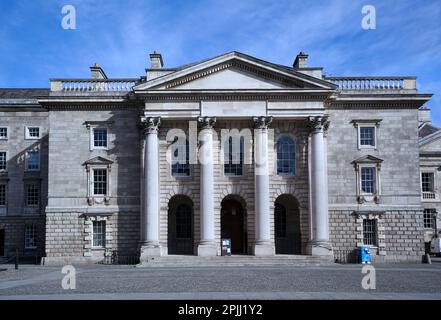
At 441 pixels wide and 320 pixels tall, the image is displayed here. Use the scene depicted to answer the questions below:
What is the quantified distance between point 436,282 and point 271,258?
12.2 meters

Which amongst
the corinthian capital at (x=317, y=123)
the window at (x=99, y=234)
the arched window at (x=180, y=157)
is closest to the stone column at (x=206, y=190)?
the arched window at (x=180, y=157)

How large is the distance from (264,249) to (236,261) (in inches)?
86.2

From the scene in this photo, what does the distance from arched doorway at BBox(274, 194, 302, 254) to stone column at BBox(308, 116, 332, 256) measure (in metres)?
2.18

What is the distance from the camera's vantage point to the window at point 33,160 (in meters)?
42.0

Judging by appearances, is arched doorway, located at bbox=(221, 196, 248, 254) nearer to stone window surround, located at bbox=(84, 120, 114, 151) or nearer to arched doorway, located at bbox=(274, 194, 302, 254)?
arched doorway, located at bbox=(274, 194, 302, 254)

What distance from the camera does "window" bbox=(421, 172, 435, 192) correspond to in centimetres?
4403

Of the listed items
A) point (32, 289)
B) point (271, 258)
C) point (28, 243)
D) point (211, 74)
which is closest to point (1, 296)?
point (32, 289)

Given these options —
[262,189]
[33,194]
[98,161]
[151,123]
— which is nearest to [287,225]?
[262,189]

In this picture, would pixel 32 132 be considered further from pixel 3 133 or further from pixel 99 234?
pixel 99 234

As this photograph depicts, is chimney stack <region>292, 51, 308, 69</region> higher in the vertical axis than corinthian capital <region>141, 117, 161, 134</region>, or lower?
higher

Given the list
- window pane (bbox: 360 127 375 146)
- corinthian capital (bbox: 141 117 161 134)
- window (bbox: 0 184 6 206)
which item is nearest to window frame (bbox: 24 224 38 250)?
window (bbox: 0 184 6 206)

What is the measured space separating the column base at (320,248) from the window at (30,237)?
883 inches

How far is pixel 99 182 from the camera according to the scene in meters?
34.3

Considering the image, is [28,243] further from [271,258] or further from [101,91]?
[271,258]
